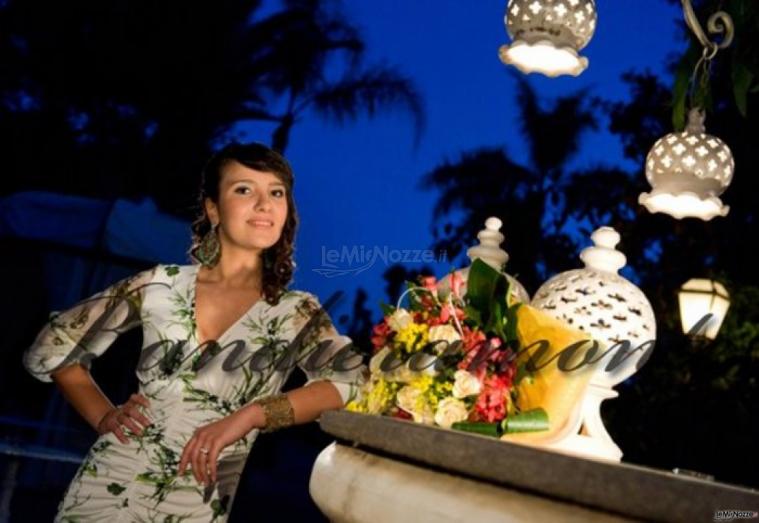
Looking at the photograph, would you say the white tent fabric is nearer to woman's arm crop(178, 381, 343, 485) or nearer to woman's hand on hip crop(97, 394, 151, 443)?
woman's hand on hip crop(97, 394, 151, 443)

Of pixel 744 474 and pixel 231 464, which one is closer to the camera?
pixel 231 464

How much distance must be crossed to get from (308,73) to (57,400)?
1244 cm

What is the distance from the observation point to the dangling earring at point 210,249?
3.11m

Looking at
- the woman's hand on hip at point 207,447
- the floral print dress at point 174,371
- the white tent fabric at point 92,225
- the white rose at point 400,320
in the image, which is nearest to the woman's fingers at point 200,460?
the woman's hand on hip at point 207,447

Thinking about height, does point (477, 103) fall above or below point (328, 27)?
above

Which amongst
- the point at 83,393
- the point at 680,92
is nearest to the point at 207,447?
the point at 83,393

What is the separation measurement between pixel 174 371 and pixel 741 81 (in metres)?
1.85

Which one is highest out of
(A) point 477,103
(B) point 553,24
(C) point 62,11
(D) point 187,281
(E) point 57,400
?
(A) point 477,103

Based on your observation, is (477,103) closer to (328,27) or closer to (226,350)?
(328,27)

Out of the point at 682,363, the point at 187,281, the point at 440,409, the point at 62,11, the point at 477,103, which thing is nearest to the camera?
the point at 440,409

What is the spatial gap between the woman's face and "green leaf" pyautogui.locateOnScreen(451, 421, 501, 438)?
112 centimetres

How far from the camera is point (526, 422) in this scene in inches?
80.1

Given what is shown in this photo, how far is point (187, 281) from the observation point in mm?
3008

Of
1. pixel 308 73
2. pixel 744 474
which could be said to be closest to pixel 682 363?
pixel 744 474
